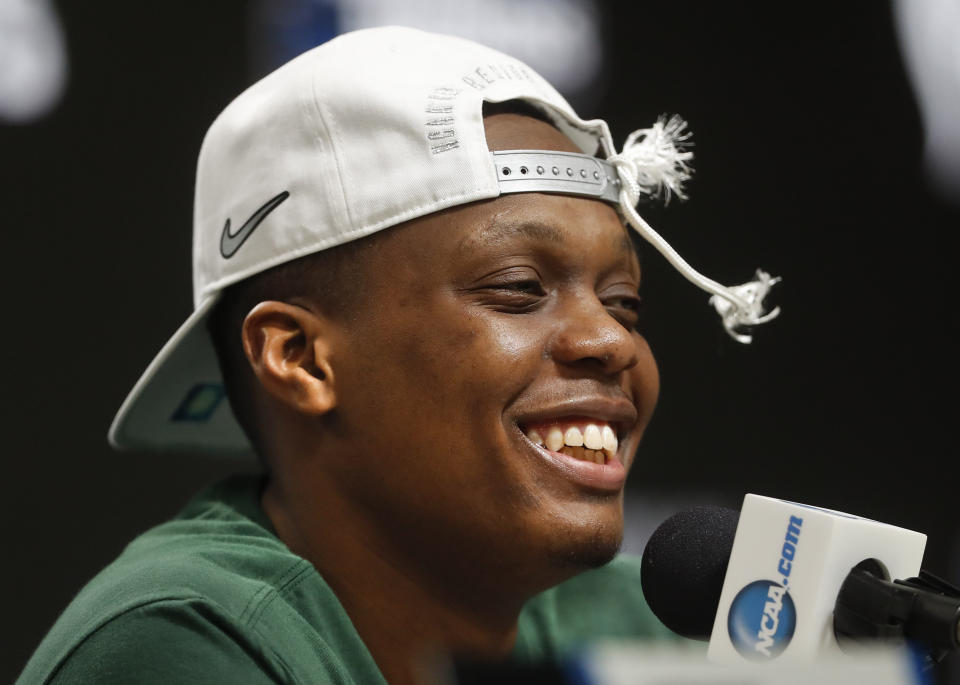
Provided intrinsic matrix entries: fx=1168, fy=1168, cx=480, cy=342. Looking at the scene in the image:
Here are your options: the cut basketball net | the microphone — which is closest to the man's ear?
the cut basketball net

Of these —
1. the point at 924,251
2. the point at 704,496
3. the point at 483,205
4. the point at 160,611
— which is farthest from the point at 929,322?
the point at 160,611

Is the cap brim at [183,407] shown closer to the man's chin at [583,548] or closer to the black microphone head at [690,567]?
the man's chin at [583,548]

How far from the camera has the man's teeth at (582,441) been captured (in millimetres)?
1288

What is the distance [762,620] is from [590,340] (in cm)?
44

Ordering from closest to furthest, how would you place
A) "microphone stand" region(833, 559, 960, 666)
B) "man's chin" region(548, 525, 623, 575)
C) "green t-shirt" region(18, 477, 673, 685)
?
"microphone stand" region(833, 559, 960, 666), "green t-shirt" region(18, 477, 673, 685), "man's chin" region(548, 525, 623, 575)

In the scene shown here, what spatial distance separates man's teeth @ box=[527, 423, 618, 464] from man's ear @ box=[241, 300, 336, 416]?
25 cm

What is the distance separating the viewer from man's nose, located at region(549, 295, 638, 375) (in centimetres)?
128

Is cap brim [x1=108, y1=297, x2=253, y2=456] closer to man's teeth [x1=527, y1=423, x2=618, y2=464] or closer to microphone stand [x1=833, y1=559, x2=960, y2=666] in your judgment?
man's teeth [x1=527, y1=423, x2=618, y2=464]

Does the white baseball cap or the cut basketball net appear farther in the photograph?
the cut basketball net

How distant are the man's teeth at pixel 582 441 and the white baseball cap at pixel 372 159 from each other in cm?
26

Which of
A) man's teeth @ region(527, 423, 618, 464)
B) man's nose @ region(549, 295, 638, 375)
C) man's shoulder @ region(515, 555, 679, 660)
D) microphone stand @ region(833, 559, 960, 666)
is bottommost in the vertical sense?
man's shoulder @ region(515, 555, 679, 660)

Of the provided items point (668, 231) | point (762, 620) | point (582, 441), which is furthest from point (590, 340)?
point (668, 231)

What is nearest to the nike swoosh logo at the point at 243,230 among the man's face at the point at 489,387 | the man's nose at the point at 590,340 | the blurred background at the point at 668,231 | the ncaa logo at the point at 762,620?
the man's face at the point at 489,387

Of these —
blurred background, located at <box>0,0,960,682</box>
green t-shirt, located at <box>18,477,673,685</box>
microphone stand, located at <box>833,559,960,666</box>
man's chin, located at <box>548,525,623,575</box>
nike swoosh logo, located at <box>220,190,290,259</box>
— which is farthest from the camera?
blurred background, located at <box>0,0,960,682</box>
